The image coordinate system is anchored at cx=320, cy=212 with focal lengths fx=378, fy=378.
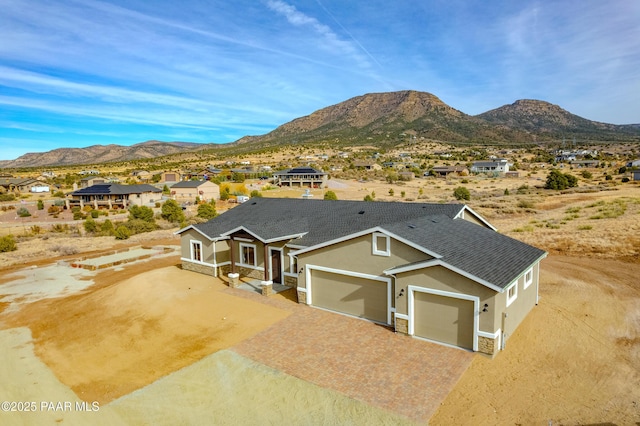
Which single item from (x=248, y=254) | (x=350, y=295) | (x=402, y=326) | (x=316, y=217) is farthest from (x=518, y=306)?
(x=248, y=254)

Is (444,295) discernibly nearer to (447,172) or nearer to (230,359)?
(230,359)

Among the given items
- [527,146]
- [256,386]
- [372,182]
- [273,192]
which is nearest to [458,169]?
[372,182]

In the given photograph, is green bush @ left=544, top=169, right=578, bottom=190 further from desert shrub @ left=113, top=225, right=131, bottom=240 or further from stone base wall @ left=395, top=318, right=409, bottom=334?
desert shrub @ left=113, top=225, right=131, bottom=240

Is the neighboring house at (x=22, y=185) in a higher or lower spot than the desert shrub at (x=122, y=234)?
higher

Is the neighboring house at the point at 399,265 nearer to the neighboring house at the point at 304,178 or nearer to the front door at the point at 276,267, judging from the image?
the front door at the point at 276,267

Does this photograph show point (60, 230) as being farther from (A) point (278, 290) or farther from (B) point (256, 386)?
(B) point (256, 386)

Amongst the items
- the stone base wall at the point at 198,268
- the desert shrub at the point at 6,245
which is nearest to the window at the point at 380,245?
the stone base wall at the point at 198,268
